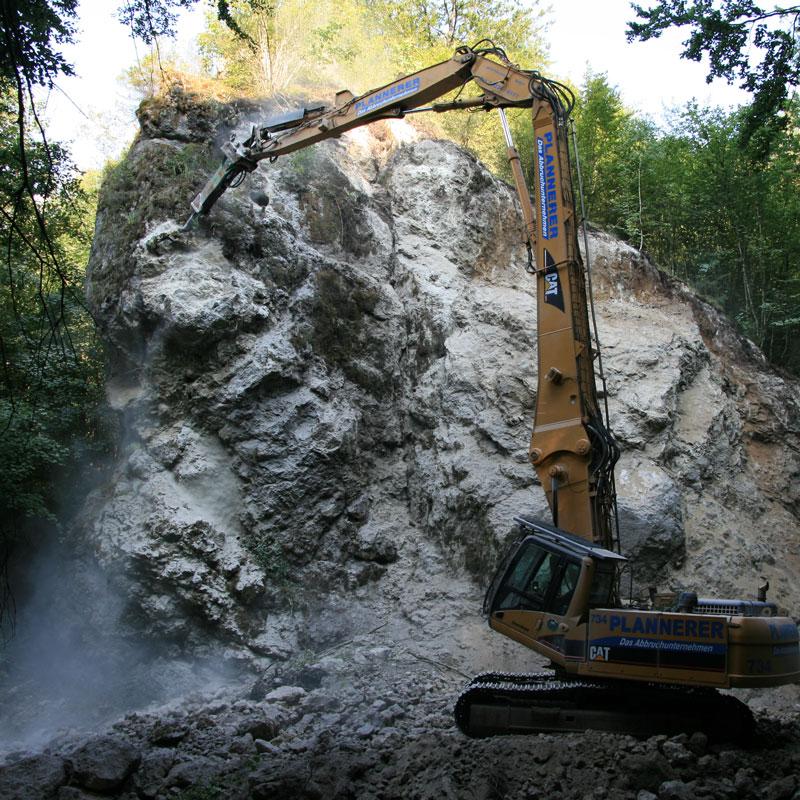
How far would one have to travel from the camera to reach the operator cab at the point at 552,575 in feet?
17.7

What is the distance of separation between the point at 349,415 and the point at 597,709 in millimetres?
5732

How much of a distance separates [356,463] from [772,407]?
737 centimetres

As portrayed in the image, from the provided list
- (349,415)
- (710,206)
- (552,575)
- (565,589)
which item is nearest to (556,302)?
(552,575)

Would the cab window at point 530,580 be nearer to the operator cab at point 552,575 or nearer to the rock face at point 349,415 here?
the operator cab at point 552,575

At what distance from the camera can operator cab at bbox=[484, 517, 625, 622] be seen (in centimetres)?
541

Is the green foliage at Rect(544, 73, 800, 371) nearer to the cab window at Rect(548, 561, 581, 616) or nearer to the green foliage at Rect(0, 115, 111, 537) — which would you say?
the cab window at Rect(548, 561, 581, 616)

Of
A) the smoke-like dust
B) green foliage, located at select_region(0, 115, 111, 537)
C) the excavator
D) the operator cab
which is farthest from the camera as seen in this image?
green foliage, located at select_region(0, 115, 111, 537)

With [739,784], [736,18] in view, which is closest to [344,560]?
[739,784]

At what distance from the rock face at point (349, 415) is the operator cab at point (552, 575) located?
9.85 ft

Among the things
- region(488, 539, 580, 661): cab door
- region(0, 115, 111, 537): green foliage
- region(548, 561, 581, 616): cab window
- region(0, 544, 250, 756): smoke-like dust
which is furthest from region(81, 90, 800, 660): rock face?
region(548, 561, 581, 616): cab window

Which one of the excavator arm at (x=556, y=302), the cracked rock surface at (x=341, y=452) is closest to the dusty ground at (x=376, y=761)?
the cracked rock surface at (x=341, y=452)

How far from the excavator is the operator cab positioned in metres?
0.01

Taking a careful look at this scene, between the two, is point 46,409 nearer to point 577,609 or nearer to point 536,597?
point 536,597

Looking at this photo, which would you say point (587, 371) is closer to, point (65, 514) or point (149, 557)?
point (149, 557)
